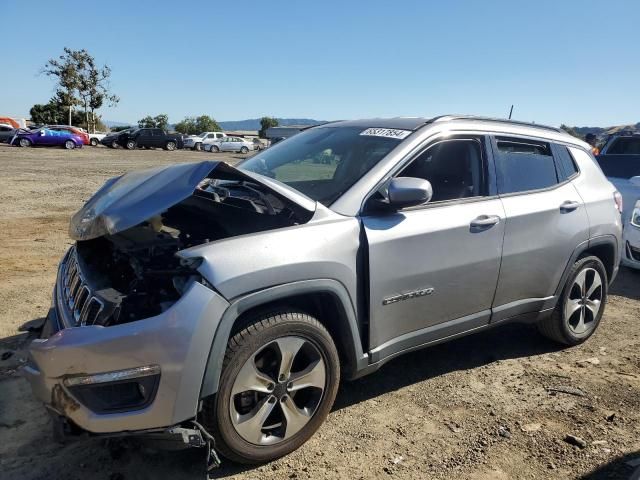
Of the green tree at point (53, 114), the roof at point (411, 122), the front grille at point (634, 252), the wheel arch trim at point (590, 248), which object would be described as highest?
the green tree at point (53, 114)

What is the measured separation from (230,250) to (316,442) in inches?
50.8

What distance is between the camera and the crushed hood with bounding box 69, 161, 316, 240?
2.71 metres

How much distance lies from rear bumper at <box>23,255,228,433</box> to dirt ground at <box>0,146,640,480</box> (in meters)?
0.43

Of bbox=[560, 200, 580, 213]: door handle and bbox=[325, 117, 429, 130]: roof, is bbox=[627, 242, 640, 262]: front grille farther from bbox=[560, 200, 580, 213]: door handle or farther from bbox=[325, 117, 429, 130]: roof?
bbox=[325, 117, 429, 130]: roof

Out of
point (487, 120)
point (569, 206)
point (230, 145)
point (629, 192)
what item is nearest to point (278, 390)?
point (487, 120)

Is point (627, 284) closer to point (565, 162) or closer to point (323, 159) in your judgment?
point (565, 162)

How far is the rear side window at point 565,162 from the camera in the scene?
4.33 meters

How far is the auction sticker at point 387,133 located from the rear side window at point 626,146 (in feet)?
26.7

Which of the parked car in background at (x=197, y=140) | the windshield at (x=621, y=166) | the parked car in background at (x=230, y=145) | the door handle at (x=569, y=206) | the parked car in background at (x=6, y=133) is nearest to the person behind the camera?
the door handle at (x=569, y=206)

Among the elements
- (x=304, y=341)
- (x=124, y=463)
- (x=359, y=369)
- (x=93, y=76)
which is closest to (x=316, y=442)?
(x=359, y=369)

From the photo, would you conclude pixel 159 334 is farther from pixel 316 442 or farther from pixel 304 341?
pixel 316 442

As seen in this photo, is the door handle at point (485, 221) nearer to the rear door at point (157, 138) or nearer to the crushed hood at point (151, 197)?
the crushed hood at point (151, 197)

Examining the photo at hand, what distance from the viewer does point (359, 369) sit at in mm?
3062

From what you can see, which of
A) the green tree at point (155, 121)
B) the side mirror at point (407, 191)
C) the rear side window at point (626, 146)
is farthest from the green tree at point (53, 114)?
the side mirror at point (407, 191)
